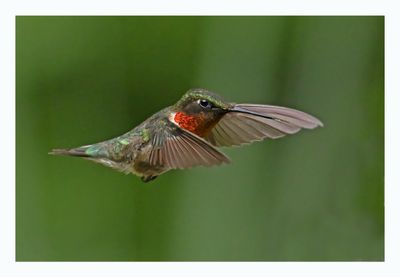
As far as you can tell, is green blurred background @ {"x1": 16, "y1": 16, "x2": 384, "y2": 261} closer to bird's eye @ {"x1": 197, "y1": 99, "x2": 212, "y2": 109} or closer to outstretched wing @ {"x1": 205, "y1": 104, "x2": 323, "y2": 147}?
outstretched wing @ {"x1": 205, "y1": 104, "x2": 323, "y2": 147}

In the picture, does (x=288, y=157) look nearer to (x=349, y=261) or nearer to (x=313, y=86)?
(x=313, y=86)

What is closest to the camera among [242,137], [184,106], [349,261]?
[184,106]

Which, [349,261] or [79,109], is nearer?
[79,109]

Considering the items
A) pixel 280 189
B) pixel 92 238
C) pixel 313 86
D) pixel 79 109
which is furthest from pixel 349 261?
pixel 79 109

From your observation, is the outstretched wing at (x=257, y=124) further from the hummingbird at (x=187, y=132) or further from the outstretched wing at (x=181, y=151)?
the outstretched wing at (x=181, y=151)

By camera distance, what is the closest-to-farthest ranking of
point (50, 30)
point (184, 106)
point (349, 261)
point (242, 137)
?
point (184, 106) → point (242, 137) → point (50, 30) → point (349, 261)

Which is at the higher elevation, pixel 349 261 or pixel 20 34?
pixel 20 34

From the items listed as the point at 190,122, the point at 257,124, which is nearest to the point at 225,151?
the point at 257,124

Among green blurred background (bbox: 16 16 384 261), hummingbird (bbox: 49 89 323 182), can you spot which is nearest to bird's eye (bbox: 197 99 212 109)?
hummingbird (bbox: 49 89 323 182)
